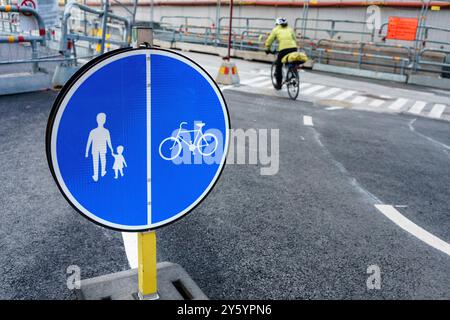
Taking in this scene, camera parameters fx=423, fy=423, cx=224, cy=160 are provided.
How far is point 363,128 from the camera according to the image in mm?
8195

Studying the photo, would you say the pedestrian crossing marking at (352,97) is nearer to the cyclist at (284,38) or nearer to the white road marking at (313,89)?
the white road marking at (313,89)


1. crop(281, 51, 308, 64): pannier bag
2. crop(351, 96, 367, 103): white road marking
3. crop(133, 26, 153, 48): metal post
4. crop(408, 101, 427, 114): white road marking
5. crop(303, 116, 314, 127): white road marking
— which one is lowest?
crop(303, 116, 314, 127): white road marking

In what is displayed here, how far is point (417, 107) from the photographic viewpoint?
1136 centimetres

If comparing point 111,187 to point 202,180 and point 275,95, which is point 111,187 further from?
point 275,95

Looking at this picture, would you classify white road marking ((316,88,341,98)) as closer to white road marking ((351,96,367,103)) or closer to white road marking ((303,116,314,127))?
white road marking ((351,96,367,103))

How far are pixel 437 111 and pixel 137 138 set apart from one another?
10.7 meters

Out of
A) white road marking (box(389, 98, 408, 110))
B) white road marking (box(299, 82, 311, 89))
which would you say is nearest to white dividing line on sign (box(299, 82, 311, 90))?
white road marking (box(299, 82, 311, 89))

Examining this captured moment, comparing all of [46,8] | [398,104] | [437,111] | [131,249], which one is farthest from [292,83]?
[46,8]

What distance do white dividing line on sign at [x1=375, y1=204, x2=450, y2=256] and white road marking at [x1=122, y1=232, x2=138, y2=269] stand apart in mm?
2465

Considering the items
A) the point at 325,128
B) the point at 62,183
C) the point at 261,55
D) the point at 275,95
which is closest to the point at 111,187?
the point at 62,183

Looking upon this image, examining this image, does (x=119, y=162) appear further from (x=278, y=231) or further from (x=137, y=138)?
(x=278, y=231)

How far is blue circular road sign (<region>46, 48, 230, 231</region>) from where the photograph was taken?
1964 mm
